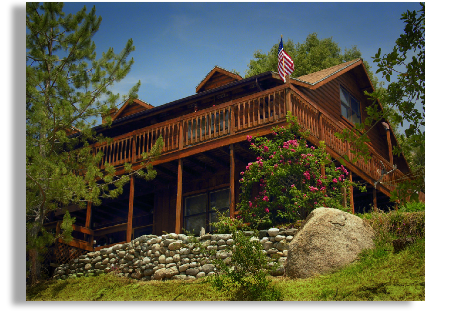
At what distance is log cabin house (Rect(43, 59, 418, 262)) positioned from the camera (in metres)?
15.4

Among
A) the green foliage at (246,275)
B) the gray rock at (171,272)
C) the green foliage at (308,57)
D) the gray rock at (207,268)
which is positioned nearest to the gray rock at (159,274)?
the gray rock at (171,272)

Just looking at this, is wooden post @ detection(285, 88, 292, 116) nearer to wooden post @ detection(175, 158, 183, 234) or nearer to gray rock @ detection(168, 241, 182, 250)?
wooden post @ detection(175, 158, 183, 234)

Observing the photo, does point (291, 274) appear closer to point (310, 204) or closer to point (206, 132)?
point (310, 204)

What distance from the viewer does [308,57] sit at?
30641 millimetres

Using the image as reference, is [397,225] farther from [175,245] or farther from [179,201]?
[179,201]

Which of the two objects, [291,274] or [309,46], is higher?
[309,46]

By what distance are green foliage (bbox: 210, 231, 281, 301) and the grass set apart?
0.72 ft

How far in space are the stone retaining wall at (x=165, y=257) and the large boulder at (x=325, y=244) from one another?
684 millimetres

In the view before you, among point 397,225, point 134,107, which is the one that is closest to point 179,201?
point 397,225

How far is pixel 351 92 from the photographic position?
2131 centimetres

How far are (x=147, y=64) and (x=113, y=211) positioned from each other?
8417 millimetres

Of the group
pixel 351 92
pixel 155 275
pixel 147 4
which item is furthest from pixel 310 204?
pixel 351 92

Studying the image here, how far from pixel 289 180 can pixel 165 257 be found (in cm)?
370

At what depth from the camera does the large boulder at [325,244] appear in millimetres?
11367
